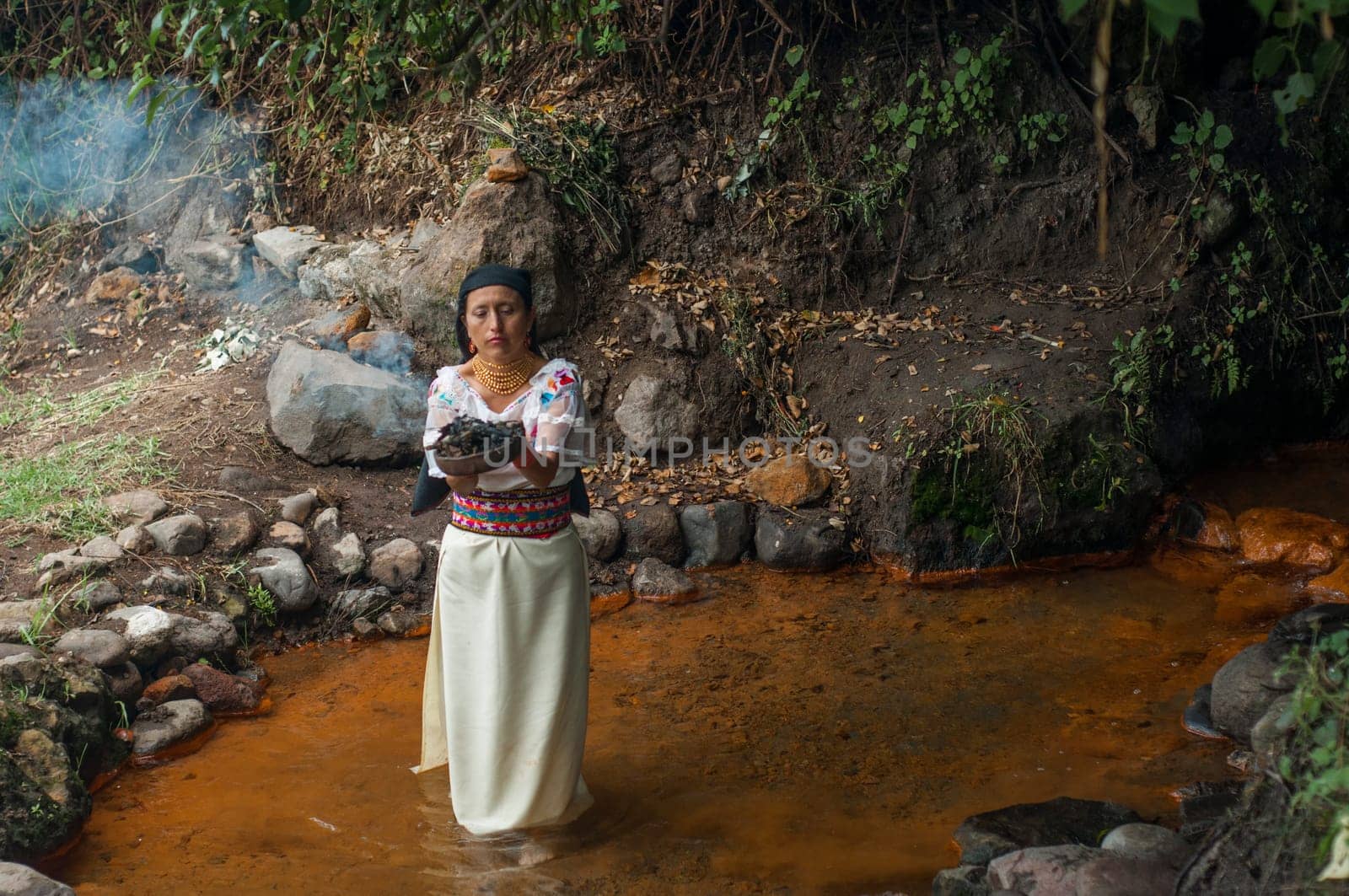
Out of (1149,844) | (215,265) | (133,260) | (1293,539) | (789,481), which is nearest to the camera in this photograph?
(1149,844)

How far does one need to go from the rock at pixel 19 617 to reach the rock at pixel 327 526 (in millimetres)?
1342

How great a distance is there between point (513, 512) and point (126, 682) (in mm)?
2100

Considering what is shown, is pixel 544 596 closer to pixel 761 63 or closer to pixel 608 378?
pixel 608 378

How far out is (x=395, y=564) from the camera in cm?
578

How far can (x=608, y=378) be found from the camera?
6.92 metres

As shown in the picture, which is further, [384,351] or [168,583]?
[384,351]

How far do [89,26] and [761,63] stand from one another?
518cm

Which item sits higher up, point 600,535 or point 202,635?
point 600,535

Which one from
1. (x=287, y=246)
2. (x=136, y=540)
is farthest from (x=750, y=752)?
(x=287, y=246)

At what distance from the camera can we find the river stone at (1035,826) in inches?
139

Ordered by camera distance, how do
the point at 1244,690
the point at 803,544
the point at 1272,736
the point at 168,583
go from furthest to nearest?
Answer: 1. the point at 803,544
2. the point at 168,583
3. the point at 1244,690
4. the point at 1272,736

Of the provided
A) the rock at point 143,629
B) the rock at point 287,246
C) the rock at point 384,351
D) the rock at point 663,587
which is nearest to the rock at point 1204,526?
the rock at point 663,587

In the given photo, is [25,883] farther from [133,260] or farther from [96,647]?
A: [133,260]

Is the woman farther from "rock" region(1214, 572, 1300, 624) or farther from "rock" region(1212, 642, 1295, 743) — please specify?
"rock" region(1214, 572, 1300, 624)
